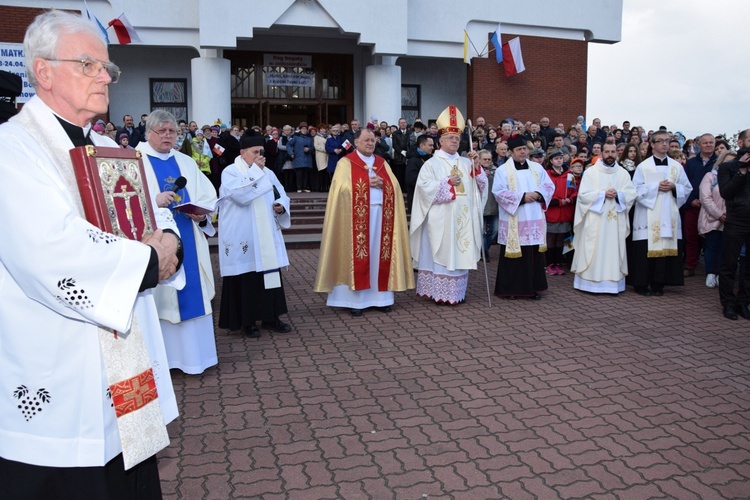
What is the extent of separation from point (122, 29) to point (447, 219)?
1178 cm

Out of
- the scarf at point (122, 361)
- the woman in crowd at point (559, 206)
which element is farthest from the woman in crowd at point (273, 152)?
the scarf at point (122, 361)

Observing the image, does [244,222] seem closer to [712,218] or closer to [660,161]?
[660,161]

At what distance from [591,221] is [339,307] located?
3.64 meters

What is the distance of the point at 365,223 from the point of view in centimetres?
771

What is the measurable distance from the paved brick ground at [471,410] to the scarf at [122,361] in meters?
1.49

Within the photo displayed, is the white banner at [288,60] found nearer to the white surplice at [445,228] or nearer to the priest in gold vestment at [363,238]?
the white surplice at [445,228]

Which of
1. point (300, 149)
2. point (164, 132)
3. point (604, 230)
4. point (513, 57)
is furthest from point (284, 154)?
point (164, 132)

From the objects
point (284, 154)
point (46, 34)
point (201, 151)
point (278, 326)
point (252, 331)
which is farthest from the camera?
point (284, 154)

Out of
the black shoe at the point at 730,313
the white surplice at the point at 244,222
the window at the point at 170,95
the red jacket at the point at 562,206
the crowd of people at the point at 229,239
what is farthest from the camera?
the window at the point at 170,95

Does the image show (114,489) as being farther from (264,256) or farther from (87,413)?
(264,256)

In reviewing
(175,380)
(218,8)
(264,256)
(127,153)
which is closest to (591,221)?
(264,256)

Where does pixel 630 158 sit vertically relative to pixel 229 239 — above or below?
above

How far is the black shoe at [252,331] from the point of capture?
6.59m

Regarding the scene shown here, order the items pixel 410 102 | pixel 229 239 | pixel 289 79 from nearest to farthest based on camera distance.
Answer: pixel 229 239
pixel 289 79
pixel 410 102
